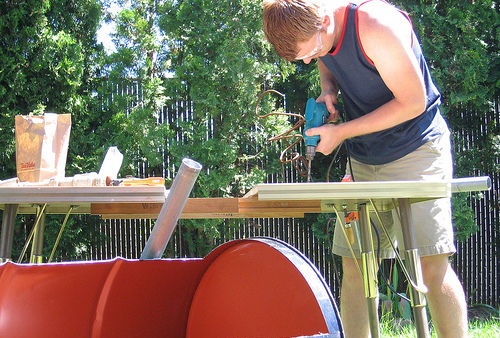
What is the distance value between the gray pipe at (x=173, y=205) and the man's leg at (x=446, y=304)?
87 cm

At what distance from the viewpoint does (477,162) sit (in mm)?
4891

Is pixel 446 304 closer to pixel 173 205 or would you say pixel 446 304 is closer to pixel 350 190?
pixel 350 190

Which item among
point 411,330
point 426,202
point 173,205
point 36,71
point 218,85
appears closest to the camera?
point 173,205

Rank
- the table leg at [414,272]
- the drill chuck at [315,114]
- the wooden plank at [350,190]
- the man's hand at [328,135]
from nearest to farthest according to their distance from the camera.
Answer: the wooden plank at [350,190] < the table leg at [414,272] < the man's hand at [328,135] < the drill chuck at [315,114]

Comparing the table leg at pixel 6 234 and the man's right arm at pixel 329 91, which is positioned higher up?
the man's right arm at pixel 329 91

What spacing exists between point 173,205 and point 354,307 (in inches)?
40.9

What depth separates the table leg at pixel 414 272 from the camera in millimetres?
1638

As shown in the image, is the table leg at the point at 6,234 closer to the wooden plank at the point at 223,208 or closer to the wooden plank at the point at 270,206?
the wooden plank at the point at 223,208

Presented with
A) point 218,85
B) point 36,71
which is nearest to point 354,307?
point 218,85

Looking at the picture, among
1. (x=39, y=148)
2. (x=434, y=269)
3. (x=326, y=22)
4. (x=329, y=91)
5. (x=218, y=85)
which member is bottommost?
(x=434, y=269)

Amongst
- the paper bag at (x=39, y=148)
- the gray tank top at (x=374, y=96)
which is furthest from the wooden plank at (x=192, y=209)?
the gray tank top at (x=374, y=96)

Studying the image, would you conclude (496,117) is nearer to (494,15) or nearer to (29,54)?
(494,15)

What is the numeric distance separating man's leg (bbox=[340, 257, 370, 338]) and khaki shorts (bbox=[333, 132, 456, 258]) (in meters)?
0.09

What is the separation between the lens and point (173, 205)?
1407 mm
